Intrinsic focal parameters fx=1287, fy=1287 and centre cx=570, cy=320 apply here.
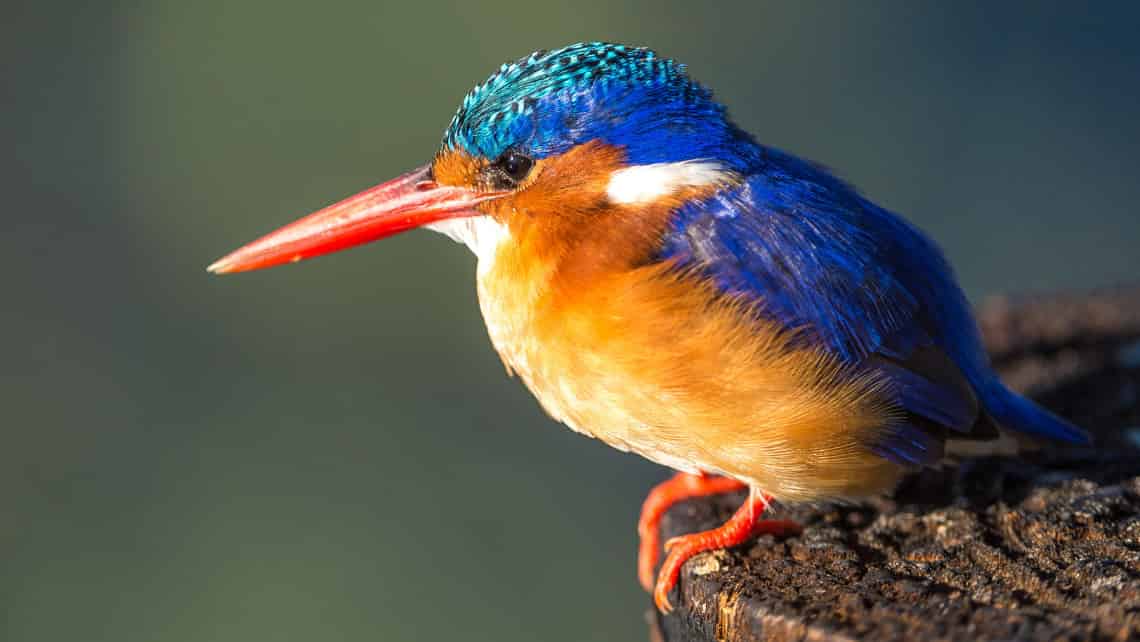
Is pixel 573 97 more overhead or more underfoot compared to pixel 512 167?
more overhead

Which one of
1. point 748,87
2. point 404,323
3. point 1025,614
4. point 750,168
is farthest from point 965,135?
point 1025,614

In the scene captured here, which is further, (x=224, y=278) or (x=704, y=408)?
(x=224, y=278)

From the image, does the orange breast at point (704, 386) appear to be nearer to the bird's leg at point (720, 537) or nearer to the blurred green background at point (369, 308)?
the bird's leg at point (720, 537)

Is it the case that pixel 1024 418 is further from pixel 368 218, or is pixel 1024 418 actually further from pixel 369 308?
pixel 369 308

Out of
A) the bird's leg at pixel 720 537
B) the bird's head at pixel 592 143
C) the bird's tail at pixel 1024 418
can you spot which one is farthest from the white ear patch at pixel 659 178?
the bird's tail at pixel 1024 418

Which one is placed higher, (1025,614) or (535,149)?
(535,149)

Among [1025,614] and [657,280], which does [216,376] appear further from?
[1025,614]

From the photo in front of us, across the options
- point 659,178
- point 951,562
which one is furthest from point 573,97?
point 951,562
